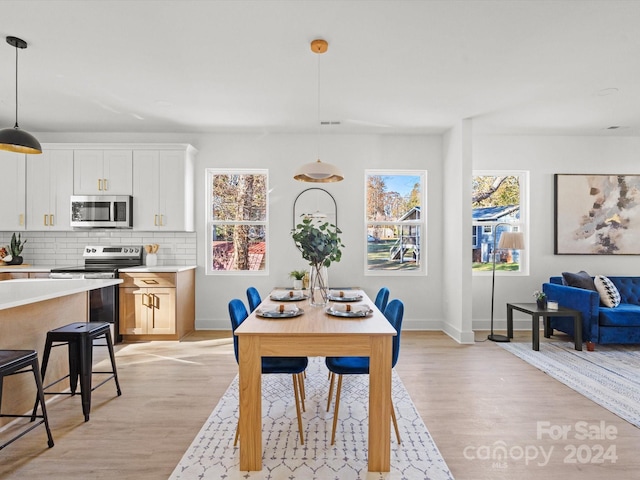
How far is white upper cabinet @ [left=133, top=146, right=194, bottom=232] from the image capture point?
16.4 ft

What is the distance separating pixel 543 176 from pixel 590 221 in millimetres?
907

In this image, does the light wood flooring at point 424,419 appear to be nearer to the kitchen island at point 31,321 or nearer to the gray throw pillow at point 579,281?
the kitchen island at point 31,321

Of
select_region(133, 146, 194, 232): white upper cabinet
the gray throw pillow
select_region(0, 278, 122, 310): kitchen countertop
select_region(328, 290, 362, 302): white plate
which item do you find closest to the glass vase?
select_region(328, 290, 362, 302): white plate

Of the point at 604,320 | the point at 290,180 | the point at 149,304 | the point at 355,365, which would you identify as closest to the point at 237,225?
the point at 290,180

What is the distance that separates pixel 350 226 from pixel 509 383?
2775mm

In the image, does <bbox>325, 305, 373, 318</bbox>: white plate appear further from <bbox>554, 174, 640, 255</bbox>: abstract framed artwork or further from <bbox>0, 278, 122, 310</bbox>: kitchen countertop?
<bbox>554, 174, 640, 255</bbox>: abstract framed artwork

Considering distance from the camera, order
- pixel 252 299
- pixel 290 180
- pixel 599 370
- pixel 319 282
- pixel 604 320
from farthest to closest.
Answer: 1. pixel 290 180
2. pixel 604 320
3. pixel 599 370
4. pixel 252 299
5. pixel 319 282

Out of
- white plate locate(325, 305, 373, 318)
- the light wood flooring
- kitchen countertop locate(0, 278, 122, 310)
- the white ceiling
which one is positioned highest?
the white ceiling

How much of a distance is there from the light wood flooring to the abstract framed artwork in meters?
2.36

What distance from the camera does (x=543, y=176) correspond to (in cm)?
550

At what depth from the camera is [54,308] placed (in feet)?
9.97

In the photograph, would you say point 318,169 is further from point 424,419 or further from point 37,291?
point 37,291

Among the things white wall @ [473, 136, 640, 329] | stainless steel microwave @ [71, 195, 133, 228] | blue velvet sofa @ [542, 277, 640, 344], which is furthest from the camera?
white wall @ [473, 136, 640, 329]

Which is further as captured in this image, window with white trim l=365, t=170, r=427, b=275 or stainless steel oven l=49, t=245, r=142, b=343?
window with white trim l=365, t=170, r=427, b=275
